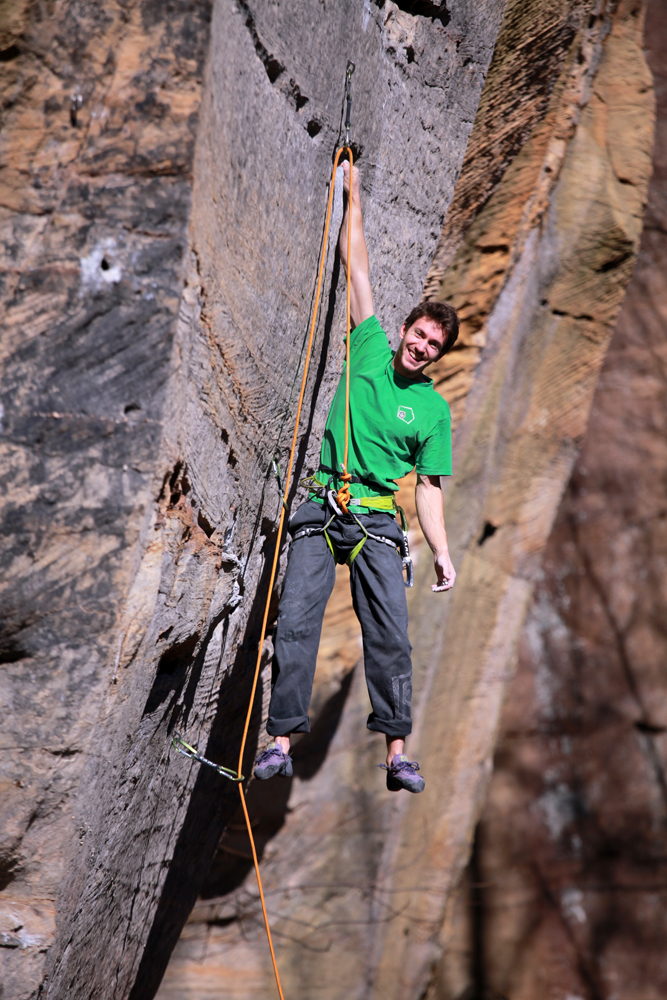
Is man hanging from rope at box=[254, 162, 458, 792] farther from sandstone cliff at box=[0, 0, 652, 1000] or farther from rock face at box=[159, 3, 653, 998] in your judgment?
rock face at box=[159, 3, 653, 998]

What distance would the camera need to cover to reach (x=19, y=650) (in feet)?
5.46

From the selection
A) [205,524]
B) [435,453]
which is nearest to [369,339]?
[435,453]

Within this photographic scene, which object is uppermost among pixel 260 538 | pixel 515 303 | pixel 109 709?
pixel 515 303

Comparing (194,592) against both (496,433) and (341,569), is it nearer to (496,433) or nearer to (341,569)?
(341,569)

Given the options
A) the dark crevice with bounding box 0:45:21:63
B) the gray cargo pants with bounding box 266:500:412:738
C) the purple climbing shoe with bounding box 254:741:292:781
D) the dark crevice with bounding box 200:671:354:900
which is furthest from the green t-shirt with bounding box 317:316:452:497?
the dark crevice with bounding box 200:671:354:900

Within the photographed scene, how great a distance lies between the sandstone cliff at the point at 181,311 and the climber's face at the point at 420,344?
0.33 meters

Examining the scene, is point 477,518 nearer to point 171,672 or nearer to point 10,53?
point 171,672

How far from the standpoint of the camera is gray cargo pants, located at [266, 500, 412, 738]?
2016mm

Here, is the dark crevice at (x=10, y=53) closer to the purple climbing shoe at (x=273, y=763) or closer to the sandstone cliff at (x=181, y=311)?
the sandstone cliff at (x=181, y=311)

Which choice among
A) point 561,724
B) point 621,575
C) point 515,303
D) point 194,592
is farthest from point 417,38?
point 561,724

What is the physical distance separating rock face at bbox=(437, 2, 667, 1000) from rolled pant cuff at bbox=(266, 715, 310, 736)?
17.4 feet

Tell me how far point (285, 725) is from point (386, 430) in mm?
839

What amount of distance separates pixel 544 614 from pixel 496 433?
3.48 m

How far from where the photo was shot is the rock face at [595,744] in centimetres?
662
